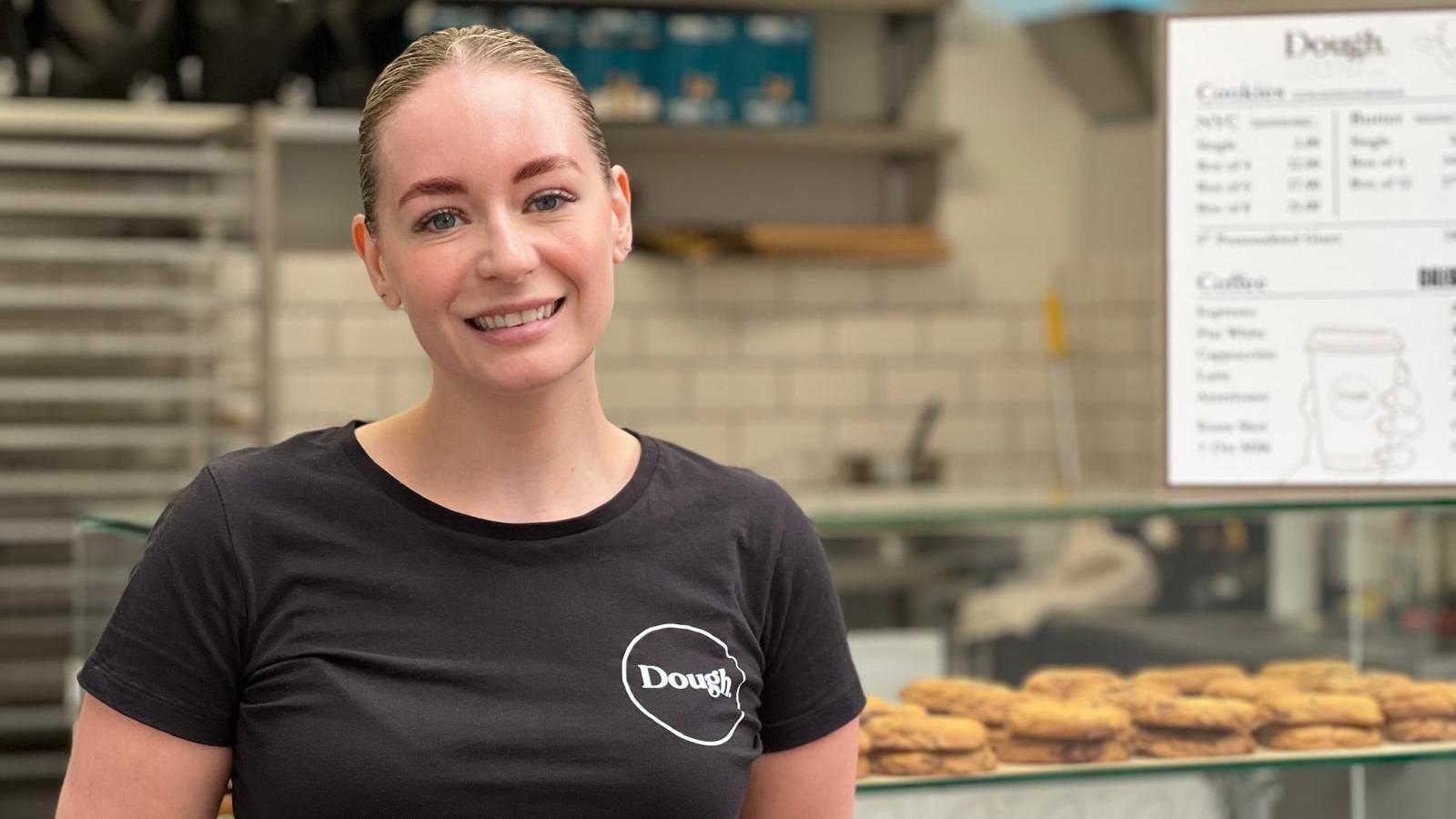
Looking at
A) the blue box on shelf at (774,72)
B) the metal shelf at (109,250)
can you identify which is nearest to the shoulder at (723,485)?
the metal shelf at (109,250)

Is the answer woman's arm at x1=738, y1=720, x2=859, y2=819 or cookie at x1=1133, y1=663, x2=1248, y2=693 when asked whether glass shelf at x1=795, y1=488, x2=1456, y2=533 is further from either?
woman's arm at x1=738, y1=720, x2=859, y2=819

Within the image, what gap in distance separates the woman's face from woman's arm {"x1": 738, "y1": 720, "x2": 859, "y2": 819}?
368 millimetres

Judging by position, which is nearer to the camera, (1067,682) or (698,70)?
(1067,682)

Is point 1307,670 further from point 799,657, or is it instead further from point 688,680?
point 688,680

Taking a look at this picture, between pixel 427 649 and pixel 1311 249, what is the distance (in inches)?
48.3

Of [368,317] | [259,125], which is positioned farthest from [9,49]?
[368,317]

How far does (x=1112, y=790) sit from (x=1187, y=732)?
17 centimetres

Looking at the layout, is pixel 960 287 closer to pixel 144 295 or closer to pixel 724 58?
pixel 724 58

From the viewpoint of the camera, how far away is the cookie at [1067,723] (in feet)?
5.94

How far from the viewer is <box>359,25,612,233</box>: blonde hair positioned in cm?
122

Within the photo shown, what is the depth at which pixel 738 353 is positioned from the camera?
5.03 meters

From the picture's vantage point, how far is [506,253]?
3.90 feet

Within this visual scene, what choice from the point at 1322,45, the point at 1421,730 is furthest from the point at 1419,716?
the point at 1322,45

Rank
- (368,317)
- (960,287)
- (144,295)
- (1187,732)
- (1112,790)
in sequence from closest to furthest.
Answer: (1187,732) → (1112,790) → (144,295) → (368,317) → (960,287)
